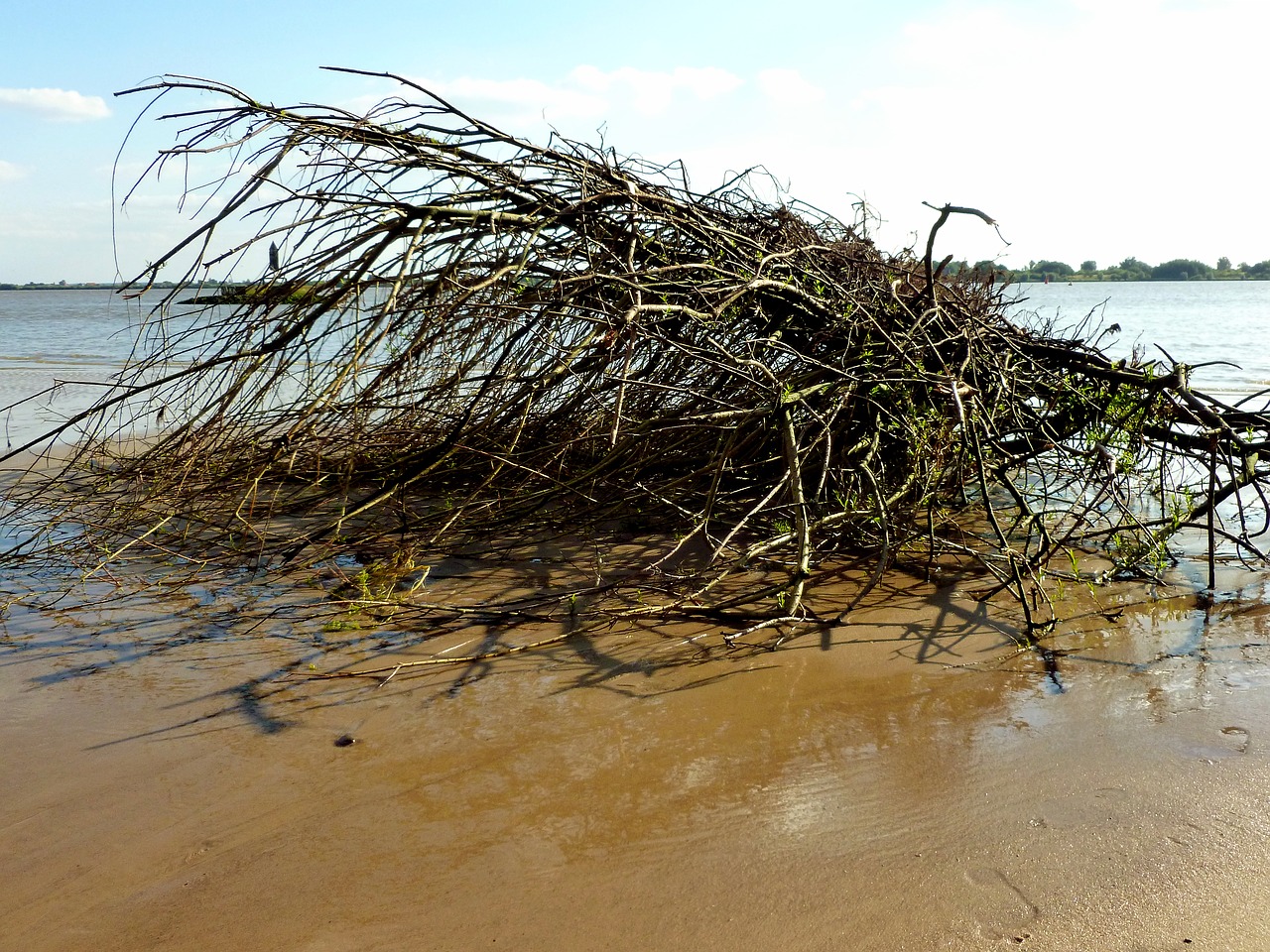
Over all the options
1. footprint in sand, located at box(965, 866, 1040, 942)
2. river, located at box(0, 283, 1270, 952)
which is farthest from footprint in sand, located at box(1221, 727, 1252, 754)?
footprint in sand, located at box(965, 866, 1040, 942)

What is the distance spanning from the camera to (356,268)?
389 centimetres

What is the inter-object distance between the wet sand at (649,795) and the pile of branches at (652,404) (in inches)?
17.3

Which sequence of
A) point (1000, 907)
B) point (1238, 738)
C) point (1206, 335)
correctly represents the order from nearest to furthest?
point (1000, 907), point (1238, 738), point (1206, 335)

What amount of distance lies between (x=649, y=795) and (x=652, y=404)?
2.54 m

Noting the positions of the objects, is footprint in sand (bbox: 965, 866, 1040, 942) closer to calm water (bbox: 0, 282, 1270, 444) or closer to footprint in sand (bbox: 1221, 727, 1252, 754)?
footprint in sand (bbox: 1221, 727, 1252, 754)

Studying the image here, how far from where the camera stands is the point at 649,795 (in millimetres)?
2533

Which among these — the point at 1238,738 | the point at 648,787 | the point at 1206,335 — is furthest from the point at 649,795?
the point at 1206,335

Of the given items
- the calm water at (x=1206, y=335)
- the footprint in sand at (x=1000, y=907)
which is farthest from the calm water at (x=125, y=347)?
the footprint in sand at (x=1000, y=907)

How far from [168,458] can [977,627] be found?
3.62 meters

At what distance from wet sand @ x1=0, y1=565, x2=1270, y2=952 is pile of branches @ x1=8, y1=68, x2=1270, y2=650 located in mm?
440

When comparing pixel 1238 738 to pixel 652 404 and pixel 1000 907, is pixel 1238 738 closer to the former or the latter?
pixel 1000 907

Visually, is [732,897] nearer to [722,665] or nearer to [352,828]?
[352,828]

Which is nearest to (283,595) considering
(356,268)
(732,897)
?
(356,268)

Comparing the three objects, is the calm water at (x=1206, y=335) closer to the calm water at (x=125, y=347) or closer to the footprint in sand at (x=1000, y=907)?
the calm water at (x=125, y=347)
